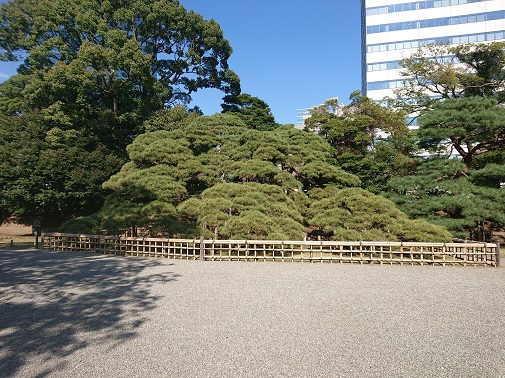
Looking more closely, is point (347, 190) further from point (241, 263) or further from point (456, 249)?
point (241, 263)

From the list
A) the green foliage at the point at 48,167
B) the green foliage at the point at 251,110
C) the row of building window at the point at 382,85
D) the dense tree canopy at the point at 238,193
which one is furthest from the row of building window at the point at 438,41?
the green foliage at the point at 48,167

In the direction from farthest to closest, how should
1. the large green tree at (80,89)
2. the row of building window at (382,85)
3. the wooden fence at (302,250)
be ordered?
1. the row of building window at (382,85)
2. the large green tree at (80,89)
3. the wooden fence at (302,250)

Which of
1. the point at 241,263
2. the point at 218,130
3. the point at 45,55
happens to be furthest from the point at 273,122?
the point at 45,55

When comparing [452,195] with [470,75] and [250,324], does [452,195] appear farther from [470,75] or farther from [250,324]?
[250,324]

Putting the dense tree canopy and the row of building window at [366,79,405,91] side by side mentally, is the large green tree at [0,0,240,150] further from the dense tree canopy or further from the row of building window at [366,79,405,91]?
the row of building window at [366,79,405,91]

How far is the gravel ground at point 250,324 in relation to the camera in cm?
324

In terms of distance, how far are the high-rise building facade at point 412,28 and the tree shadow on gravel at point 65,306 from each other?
28.9 metres

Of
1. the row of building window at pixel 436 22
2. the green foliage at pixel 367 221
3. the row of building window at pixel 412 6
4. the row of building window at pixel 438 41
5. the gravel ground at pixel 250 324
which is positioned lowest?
the gravel ground at pixel 250 324

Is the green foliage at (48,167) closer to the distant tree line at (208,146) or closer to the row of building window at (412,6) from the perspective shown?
the distant tree line at (208,146)

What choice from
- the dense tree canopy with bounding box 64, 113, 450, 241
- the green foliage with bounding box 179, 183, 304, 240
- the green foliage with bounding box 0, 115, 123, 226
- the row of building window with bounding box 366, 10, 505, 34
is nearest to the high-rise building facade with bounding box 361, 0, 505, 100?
the row of building window with bounding box 366, 10, 505, 34

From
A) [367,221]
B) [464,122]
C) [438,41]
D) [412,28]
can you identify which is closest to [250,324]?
[367,221]

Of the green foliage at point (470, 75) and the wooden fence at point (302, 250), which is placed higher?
the green foliage at point (470, 75)

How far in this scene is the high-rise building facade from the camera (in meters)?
28.8

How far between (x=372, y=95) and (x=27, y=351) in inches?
1328
